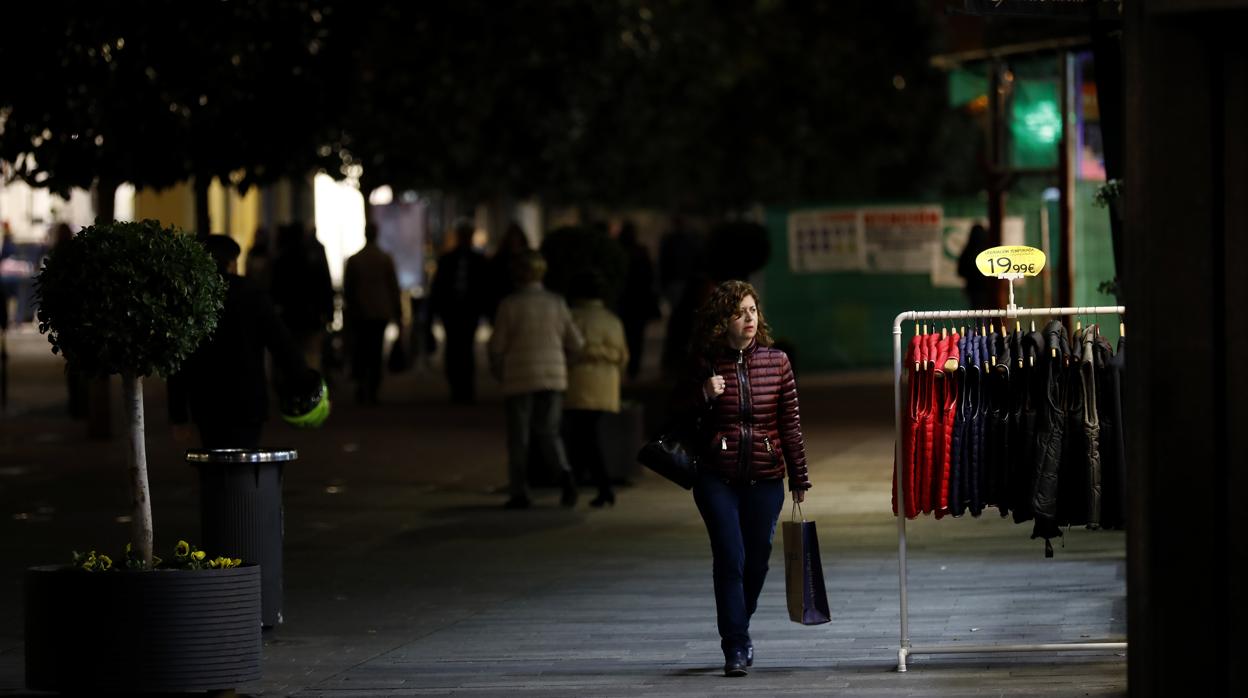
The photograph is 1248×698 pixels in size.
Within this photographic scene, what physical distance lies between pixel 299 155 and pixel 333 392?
8.37m

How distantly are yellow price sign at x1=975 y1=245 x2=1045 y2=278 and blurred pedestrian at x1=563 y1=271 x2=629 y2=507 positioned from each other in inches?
246

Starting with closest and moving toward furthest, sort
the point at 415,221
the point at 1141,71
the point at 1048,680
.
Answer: the point at 1141,71 < the point at 1048,680 < the point at 415,221

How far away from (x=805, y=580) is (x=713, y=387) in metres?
0.84

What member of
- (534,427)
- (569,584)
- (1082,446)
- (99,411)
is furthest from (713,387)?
(99,411)

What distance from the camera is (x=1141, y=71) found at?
6.01m

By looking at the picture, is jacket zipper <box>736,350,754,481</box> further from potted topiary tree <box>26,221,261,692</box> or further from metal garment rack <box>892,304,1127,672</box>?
potted topiary tree <box>26,221,261,692</box>

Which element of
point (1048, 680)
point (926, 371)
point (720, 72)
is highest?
point (720, 72)

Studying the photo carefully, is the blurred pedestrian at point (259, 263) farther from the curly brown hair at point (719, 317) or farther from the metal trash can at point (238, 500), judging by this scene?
the curly brown hair at point (719, 317)

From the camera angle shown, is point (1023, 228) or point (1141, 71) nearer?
point (1141, 71)

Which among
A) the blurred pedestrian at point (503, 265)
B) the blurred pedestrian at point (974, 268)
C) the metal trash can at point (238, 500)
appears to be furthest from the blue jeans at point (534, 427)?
the blurred pedestrian at point (974, 268)

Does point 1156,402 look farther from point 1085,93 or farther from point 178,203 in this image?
point 178,203

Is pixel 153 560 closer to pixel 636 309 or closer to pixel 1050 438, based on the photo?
pixel 1050 438

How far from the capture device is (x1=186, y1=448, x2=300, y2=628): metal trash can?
10.1 metres

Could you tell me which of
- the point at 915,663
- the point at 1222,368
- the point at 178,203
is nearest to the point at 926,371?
the point at 915,663
